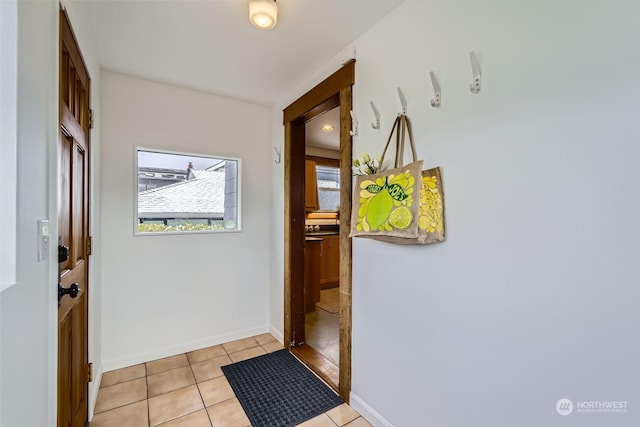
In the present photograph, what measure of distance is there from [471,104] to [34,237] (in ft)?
5.59

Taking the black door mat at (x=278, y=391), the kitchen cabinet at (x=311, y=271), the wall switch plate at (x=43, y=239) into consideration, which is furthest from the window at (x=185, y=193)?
the wall switch plate at (x=43, y=239)

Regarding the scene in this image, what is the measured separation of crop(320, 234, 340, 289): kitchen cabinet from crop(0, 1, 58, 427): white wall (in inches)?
146

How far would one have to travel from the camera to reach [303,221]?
278 centimetres

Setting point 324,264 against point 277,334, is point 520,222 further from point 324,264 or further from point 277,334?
point 324,264

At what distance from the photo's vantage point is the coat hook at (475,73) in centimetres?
119

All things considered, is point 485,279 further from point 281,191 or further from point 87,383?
point 87,383

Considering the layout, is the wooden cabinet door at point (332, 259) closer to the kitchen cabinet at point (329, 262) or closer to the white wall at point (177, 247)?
the kitchen cabinet at point (329, 262)

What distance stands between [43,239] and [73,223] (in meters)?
0.68

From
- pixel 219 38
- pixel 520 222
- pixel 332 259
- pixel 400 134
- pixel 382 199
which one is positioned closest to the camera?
pixel 520 222

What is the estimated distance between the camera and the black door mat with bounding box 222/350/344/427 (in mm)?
1833

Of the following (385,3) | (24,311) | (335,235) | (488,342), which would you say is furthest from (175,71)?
(335,235)

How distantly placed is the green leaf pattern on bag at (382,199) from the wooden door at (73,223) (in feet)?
4.67

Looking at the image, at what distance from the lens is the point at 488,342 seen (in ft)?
3.89

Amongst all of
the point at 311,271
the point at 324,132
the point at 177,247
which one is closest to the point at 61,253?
the point at 177,247
